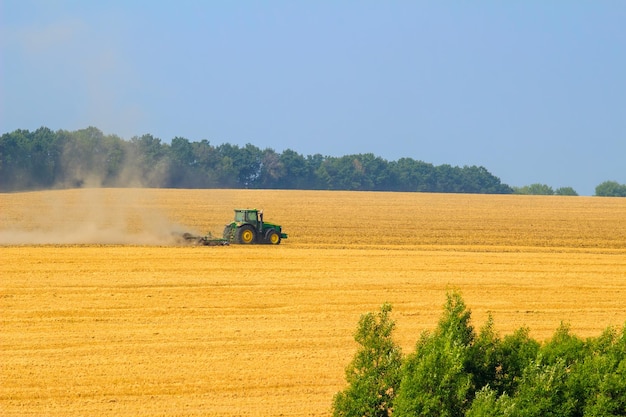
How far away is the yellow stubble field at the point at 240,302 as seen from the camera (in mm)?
17875

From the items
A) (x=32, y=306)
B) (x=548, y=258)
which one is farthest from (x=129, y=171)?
(x=32, y=306)

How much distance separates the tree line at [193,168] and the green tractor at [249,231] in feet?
143

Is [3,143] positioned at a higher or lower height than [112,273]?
higher

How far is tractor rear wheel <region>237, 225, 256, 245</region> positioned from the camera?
39.7 metres

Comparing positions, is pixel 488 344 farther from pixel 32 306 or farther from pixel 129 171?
pixel 129 171

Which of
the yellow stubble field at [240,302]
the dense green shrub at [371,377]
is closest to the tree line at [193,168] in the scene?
the yellow stubble field at [240,302]

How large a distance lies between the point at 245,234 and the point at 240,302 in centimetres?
1365

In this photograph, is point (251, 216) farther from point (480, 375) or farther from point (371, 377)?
point (480, 375)

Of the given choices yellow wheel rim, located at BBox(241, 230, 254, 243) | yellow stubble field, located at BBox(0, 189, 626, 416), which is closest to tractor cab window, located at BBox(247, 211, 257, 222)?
yellow wheel rim, located at BBox(241, 230, 254, 243)

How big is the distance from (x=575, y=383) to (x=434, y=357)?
5.83 feet

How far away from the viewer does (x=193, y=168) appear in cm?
12519

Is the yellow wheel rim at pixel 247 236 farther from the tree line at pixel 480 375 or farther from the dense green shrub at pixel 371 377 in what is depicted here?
the dense green shrub at pixel 371 377

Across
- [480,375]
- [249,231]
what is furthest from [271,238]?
[480,375]

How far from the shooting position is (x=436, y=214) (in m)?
65.6
